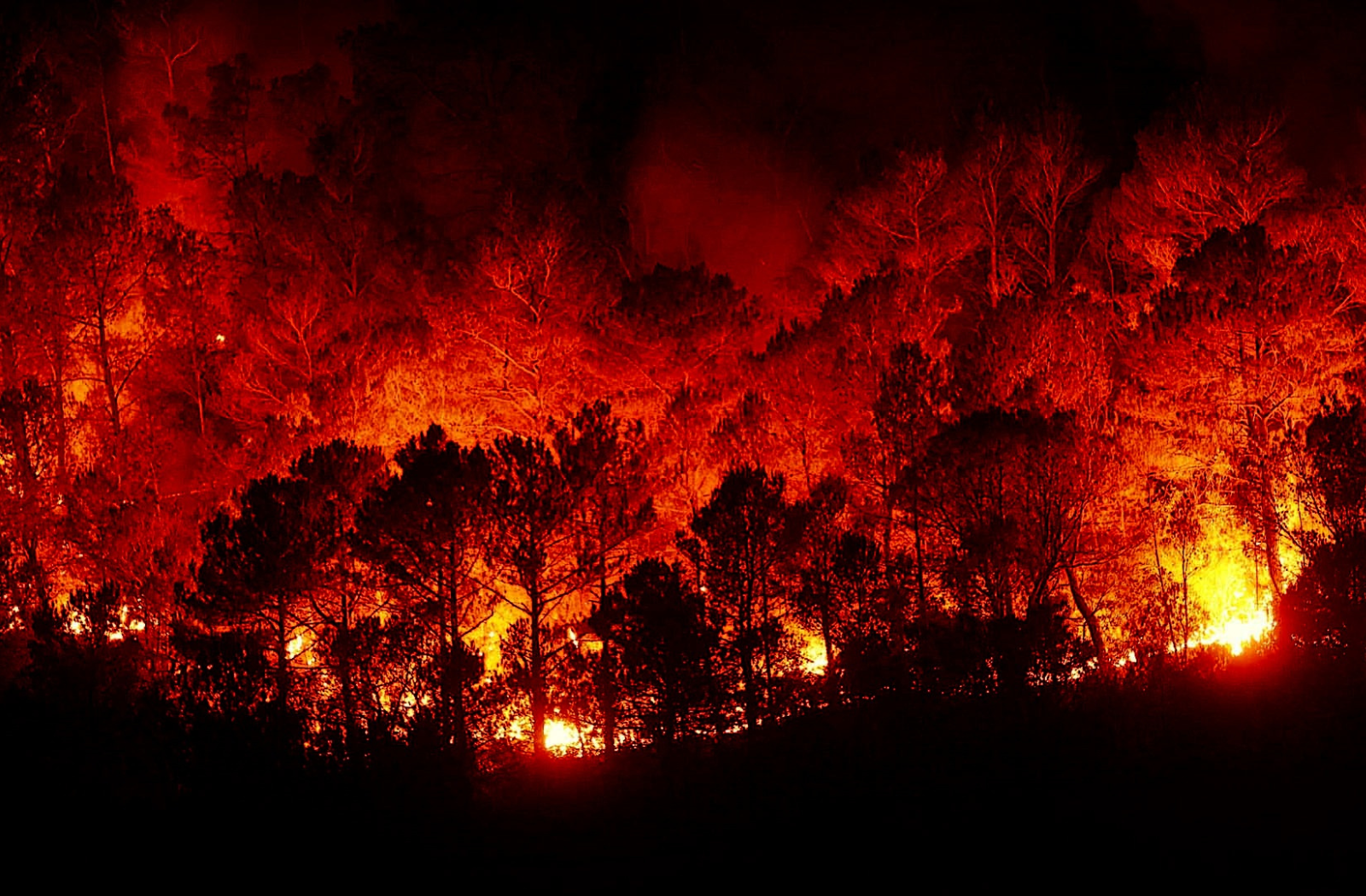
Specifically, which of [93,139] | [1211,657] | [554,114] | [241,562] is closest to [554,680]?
[241,562]

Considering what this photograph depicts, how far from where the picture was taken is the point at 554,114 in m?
32.5

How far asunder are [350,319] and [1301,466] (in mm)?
16855

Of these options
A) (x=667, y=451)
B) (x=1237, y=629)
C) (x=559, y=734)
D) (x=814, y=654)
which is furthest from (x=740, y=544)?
(x=1237, y=629)

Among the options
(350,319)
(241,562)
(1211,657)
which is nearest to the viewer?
(1211,657)

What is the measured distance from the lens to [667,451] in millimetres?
19703

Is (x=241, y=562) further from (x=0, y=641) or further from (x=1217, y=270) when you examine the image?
(x=1217, y=270)

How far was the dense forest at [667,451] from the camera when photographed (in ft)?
49.0

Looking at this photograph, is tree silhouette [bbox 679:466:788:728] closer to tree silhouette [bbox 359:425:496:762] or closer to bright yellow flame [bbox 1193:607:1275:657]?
tree silhouette [bbox 359:425:496:762]

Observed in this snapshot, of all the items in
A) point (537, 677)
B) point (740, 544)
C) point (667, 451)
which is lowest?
point (537, 677)

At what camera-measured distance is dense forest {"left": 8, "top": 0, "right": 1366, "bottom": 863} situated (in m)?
14.9

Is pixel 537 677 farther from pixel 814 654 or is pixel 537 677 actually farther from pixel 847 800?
pixel 847 800

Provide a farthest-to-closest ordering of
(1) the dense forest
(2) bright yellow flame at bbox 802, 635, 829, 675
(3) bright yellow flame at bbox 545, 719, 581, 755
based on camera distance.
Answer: (3) bright yellow flame at bbox 545, 719, 581, 755 < (2) bright yellow flame at bbox 802, 635, 829, 675 < (1) the dense forest

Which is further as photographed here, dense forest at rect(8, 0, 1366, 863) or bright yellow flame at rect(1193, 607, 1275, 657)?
bright yellow flame at rect(1193, 607, 1275, 657)

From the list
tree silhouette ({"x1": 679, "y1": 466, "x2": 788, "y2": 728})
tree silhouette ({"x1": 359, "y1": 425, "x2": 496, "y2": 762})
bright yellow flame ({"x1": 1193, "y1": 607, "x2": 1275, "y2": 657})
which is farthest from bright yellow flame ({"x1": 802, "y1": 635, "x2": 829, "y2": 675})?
bright yellow flame ({"x1": 1193, "y1": 607, "x2": 1275, "y2": 657})
